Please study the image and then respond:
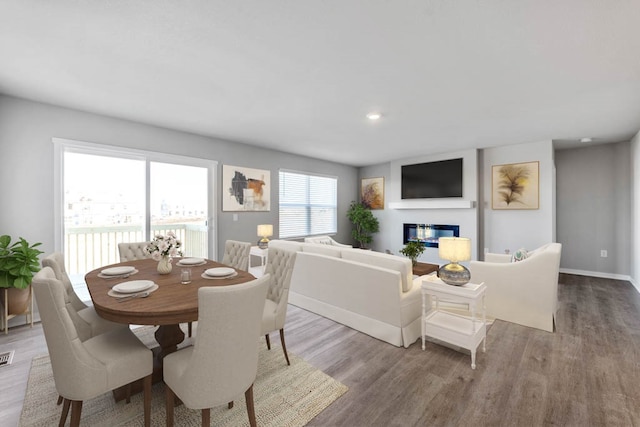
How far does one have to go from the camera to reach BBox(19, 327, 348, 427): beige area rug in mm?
1695

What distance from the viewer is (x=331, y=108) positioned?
343 centimetres

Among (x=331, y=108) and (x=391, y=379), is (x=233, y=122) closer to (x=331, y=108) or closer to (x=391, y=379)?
(x=331, y=108)

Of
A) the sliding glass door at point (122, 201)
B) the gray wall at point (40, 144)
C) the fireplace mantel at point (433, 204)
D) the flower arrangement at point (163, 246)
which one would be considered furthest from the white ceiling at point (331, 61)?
the fireplace mantel at point (433, 204)

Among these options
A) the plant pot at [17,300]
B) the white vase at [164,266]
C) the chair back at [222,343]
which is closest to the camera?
the chair back at [222,343]

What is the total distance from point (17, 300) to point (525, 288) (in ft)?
18.2

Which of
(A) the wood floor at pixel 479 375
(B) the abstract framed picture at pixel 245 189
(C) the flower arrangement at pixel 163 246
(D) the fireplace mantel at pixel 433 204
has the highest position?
(B) the abstract framed picture at pixel 245 189

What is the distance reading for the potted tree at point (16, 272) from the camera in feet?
9.09

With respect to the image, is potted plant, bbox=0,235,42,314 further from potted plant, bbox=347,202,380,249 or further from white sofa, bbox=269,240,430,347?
potted plant, bbox=347,202,380,249

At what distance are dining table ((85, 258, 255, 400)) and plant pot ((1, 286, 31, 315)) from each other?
4.68 ft

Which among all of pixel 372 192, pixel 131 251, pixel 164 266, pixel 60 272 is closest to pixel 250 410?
pixel 164 266

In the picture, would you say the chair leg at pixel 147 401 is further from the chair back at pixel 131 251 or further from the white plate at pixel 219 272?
the chair back at pixel 131 251

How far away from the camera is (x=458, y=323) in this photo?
254 cm

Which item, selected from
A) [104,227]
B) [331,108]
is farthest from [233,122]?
[104,227]

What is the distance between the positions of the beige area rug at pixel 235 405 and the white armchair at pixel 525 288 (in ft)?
7.60
